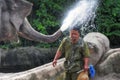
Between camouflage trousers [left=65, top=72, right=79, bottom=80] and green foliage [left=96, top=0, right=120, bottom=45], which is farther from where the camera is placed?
green foliage [left=96, top=0, right=120, bottom=45]

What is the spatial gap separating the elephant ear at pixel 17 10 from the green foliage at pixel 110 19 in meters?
11.4

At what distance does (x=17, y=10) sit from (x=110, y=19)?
11.9m

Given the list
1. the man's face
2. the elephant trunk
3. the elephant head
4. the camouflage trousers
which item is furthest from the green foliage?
the elephant head

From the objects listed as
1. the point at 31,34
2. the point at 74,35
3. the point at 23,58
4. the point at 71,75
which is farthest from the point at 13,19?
the point at 23,58

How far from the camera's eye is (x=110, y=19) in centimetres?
1644

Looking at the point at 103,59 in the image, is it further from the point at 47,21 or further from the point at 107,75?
the point at 47,21

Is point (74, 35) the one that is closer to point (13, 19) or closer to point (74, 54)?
point (74, 54)

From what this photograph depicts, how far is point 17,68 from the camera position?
15.1 m

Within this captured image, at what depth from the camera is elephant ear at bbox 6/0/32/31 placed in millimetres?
4664

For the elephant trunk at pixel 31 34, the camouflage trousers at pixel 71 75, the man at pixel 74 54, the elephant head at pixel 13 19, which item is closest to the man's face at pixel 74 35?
the man at pixel 74 54

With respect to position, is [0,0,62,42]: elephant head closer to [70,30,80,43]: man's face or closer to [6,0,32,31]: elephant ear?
[6,0,32,31]: elephant ear

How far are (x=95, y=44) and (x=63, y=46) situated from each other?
2.17 m

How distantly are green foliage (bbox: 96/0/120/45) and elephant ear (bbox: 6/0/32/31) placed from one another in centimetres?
1139

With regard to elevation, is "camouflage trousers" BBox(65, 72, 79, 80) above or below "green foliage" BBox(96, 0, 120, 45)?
above
